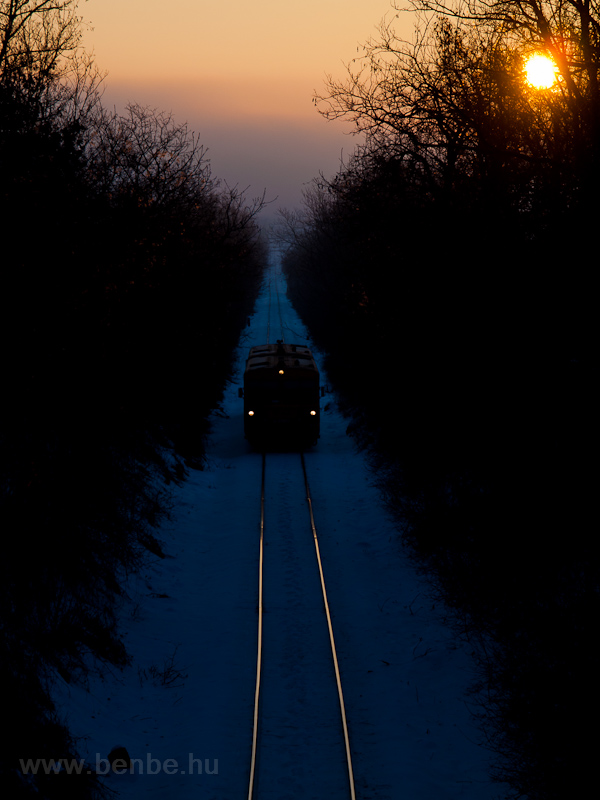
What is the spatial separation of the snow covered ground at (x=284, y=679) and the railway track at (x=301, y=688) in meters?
0.03

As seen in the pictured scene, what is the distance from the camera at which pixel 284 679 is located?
930 cm

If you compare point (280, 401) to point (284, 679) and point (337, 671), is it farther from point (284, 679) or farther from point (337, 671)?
point (337, 671)

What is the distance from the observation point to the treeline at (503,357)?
862cm

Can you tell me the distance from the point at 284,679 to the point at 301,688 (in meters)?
0.31

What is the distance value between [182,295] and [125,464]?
8.61 metres

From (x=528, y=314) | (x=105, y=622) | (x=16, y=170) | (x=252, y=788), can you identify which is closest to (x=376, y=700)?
(x=252, y=788)

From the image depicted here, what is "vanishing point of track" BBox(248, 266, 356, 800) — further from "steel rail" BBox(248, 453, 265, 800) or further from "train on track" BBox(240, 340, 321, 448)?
"train on track" BBox(240, 340, 321, 448)

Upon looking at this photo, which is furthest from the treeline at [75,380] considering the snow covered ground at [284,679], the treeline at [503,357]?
the treeline at [503,357]

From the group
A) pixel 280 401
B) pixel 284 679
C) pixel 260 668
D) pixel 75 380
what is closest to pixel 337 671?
pixel 284 679

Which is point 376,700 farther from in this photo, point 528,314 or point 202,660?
point 528,314

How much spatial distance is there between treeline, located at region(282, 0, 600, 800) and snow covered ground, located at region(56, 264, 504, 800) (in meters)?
0.60

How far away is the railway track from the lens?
283 inches

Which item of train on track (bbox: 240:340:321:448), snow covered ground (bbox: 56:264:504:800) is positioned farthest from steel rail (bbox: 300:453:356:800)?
train on track (bbox: 240:340:321:448)

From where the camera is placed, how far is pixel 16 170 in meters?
14.1
